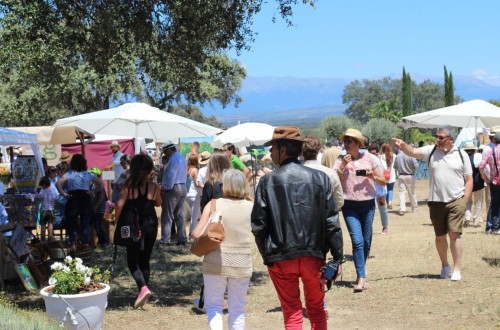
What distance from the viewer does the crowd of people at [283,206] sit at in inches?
198

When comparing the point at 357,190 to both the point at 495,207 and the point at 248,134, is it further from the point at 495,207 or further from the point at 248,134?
the point at 248,134

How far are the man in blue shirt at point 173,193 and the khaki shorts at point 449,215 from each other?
533cm

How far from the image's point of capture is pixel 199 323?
731 cm

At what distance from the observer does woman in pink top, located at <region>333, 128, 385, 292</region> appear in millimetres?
8414

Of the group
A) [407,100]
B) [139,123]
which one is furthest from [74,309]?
[407,100]

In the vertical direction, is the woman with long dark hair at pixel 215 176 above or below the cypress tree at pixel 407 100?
below

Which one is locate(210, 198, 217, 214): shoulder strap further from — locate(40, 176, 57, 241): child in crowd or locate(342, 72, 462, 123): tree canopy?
locate(342, 72, 462, 123): tree canopy

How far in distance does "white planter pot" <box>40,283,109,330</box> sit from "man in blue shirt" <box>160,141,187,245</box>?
262 inches

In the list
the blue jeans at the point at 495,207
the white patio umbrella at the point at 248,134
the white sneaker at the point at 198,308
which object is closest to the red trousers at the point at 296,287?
the white sneaker at the point at 198,308

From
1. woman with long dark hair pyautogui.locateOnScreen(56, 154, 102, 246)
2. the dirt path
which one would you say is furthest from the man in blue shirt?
the dirt path

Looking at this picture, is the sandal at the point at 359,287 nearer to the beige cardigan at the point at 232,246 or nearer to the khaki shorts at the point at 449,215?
the khaki shorts at the point at 449,215

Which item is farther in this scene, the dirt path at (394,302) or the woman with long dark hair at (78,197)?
the woman with long dark hair at (78,197)

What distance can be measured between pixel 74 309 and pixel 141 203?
1792mm

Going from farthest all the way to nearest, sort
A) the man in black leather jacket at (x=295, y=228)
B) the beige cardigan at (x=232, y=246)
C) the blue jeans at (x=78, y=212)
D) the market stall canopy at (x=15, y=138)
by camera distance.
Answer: the blue jeans at (x=78, y=212) < the market stall canopy at (x=15, y=138) < the beige cardigan at (x=232, y=246) < the man in black leather jacket at (x=295, y=228)
